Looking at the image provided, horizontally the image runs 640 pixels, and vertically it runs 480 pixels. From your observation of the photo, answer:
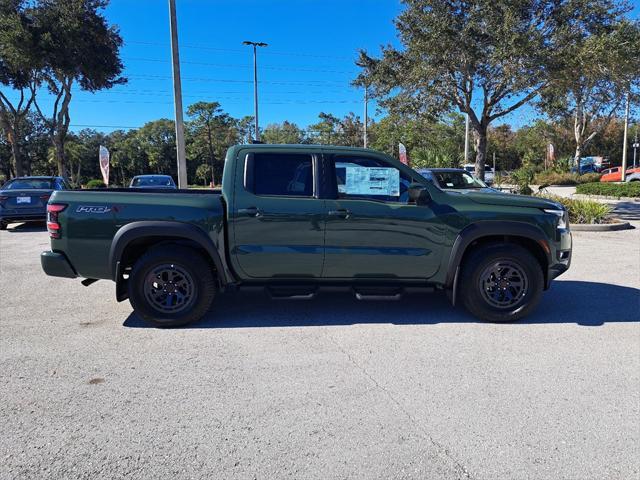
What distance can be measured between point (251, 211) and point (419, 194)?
1.67 m

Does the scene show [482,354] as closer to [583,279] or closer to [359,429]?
[359,429]

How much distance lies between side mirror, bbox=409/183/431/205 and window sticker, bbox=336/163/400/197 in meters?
0.21

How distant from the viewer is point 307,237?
14.6 ft

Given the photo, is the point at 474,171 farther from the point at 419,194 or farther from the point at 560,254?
the point at 419,194

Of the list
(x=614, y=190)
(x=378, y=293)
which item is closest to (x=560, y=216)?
(x=378, y=293)

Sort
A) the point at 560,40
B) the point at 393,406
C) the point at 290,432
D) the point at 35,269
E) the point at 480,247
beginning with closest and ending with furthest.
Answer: the point at 290,432
the point at 393,406
the point at 480,247
the point at 35,269
the point at 560,40

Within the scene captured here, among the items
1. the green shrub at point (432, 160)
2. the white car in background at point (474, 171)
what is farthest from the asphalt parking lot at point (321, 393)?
the green shrub at point (432, 160)

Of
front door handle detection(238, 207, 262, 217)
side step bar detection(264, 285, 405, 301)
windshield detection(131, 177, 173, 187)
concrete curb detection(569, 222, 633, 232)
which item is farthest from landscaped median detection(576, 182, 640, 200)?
front door handle detection(238, 207, 262, 217)

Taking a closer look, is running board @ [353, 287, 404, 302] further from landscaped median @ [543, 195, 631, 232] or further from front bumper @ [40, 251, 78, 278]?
landscaped median @ [543, 195, 631, 232]

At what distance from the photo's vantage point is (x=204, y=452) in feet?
8.30

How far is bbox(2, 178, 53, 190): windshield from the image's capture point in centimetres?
1259

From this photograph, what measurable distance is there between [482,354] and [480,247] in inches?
48.5

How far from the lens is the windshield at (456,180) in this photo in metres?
12.4

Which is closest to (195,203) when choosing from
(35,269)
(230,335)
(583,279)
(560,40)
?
(230,335)
